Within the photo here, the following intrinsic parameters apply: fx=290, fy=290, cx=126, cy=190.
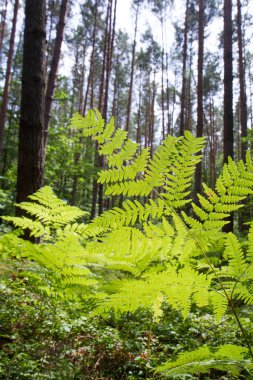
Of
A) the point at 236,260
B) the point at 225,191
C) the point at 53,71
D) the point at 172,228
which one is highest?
the point at 53,71

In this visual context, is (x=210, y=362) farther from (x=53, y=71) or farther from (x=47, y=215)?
(x=53, y=71)

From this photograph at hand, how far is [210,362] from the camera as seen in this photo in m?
0.91

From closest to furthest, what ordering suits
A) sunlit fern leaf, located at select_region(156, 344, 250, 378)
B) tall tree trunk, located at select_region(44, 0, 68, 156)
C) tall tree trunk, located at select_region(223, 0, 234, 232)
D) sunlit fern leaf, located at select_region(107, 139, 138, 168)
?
sunlit fern leaf, located at select_region(156, 344, 250, 378)
sunlit fern leaf, located at select_region(107, 139, 138, 168)
tall tree trunk, located at select_region(44, 0, 68, 156)
tall tree trunk, located at select_region(223, 0, 234, 232)

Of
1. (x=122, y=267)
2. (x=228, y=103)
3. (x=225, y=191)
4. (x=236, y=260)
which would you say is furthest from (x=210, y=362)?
(x=228, y=103)

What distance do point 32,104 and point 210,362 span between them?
366 centimetres

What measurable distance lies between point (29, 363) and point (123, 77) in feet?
92.0

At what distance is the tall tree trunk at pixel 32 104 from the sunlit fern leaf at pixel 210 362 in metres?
3.08

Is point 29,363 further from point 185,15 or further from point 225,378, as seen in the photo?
point 185,15

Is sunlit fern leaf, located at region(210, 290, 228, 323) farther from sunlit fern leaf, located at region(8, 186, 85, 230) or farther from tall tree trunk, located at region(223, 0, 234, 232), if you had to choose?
tall tree trunk, located at region(223, 0, 234, 232)

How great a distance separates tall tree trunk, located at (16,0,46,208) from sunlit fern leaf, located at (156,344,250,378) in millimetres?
3080

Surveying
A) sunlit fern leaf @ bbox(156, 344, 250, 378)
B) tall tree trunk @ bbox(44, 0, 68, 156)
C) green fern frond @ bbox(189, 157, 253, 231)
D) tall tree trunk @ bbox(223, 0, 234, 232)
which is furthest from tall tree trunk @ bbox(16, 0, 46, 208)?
tall tree trunk @ bbox(223, 0, 234, 232)

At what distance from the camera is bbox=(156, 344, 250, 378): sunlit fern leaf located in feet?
2.98

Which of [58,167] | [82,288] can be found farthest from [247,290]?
[58,167]

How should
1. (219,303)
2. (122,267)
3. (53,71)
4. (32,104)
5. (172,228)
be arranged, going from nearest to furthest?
(219,303) < (172,228) < (122,267) < (32,104) < (53,71)
